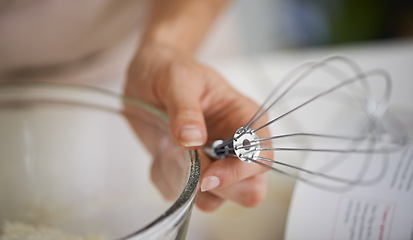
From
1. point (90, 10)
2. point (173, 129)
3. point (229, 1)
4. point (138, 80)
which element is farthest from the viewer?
point (229, 1)

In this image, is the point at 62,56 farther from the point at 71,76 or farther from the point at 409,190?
the point at 409,190

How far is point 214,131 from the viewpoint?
0.45 metres

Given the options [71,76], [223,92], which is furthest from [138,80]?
[71,76]

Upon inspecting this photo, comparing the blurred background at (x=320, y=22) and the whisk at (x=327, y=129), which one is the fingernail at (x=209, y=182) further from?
the blurred background at (x=320, y=22)

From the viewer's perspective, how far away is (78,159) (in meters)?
0.50

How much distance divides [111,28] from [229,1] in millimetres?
222

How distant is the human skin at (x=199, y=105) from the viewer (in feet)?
1.18

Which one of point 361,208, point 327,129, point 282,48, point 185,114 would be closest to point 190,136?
point 185,114

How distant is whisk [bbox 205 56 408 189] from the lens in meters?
0.37

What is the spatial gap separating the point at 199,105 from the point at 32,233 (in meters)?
0.21

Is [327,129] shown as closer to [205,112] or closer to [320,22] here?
[205,112]

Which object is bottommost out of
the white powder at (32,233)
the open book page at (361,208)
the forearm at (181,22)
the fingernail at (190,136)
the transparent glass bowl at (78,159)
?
the white powder at (32,233)

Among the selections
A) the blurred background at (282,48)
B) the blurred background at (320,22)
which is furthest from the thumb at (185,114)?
the blurred background at (320,22)

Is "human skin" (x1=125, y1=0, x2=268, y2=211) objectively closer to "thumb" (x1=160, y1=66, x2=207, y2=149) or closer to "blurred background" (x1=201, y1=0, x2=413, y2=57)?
"thumb" (x1=160, y1=66, x2=207, y2=149)
